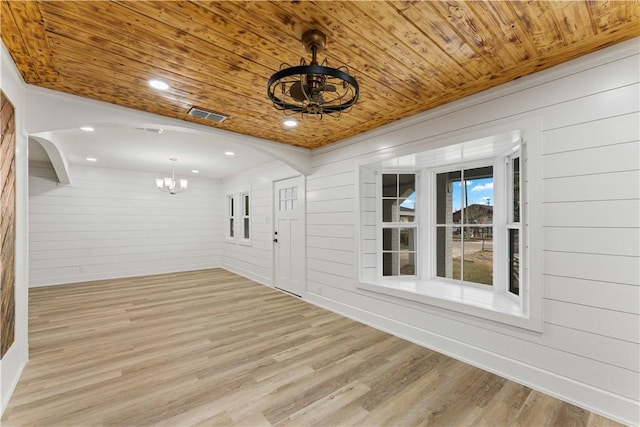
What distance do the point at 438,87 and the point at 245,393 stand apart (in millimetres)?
2992

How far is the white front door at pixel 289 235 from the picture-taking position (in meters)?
4.78

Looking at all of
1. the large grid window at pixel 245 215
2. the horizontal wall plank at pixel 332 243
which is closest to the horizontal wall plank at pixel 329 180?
the horizontal wall plank at pixel 332 243

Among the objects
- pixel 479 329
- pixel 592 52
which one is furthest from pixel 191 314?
pixel 592 52

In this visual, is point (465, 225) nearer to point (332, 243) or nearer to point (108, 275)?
point (332, 243)

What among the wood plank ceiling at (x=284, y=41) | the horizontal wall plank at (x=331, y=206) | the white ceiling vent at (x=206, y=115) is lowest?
the horizontal wall plank at (x=331, y=206)

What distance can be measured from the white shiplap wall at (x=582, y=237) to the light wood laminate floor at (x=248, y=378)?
0.19 m

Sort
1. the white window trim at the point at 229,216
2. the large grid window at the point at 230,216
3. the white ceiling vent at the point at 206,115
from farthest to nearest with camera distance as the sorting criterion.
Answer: the large grid window at the point at 230,216 → the white window trim at the point at 229,216 → the white ceiling vent at the point at 206,115

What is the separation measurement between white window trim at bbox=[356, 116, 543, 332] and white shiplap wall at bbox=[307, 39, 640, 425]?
38mm

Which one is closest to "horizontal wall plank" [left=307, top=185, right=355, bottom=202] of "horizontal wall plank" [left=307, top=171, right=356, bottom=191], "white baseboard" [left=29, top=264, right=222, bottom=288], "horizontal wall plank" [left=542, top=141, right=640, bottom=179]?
"horizontal wall plank" [left=307, top=171, right=356, bottom=191]

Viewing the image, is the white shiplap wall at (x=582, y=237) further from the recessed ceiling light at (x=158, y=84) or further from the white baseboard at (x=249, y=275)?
the white baseboard at (x=249, y=275)

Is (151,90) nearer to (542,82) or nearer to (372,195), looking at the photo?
(372,195)

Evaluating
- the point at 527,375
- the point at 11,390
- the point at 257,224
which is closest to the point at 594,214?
the point at 527,375

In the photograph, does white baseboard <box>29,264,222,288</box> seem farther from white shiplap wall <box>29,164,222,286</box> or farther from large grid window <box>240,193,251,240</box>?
large grid window <box>240,193,251,240</box>

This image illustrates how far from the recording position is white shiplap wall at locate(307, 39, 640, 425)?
71.9 inches
